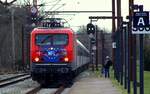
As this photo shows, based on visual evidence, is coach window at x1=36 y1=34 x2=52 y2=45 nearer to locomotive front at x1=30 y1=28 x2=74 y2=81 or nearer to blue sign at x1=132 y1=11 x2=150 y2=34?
locomotive front at x1=30 y1=28 x2=74 y2=81

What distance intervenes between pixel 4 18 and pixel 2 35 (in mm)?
5233

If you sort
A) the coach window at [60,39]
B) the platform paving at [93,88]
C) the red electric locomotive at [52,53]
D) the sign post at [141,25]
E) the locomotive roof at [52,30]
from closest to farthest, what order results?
the sign post at [141,25]
the platform paving at [93,88]
the red electric locomotive at [52,53]
the coach window at [60,39]
the locomotive roof at [52,30]

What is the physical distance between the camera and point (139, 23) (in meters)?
17.1

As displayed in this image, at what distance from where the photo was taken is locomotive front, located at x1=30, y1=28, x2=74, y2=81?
32.8 metres

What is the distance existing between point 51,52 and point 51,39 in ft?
2.74

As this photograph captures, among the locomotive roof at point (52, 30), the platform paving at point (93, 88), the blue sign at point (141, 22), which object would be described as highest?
the locomotive roof at point (52, 30)

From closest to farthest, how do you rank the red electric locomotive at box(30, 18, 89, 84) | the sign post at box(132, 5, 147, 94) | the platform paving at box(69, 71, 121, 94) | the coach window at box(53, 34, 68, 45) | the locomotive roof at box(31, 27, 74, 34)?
the sign post at box(132, 5, 147, 94) → the platform paving at box(69, 71, 121, 94) → the red electric locomotive at box(30, 18, 89, 84) → the coach window at box(53, 34, 68, 45) → the locomotive roof at box(31, 27, 74, 34)

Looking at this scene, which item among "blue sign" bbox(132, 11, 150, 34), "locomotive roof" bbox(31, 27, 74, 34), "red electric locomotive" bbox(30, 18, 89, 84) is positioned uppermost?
"locomotive roof" bbox(31, 27, 74, 34)

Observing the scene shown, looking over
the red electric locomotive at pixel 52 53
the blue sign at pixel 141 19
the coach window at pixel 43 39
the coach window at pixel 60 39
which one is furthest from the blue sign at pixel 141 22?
the coach window at pixel 43 39

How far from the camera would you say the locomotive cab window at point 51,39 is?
33.3 meters

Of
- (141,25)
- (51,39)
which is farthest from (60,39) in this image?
(141,25)

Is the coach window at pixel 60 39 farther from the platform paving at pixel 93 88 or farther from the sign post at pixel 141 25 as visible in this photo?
the sign post at pixel 141 25

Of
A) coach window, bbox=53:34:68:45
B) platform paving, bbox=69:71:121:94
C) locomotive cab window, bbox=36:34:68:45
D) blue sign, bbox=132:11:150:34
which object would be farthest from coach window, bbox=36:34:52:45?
blue sign, bbox=132:11:150:34

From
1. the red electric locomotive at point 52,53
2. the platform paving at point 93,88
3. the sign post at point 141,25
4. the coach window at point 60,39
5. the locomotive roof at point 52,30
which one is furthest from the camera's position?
the locomotive roof at point 52,30
